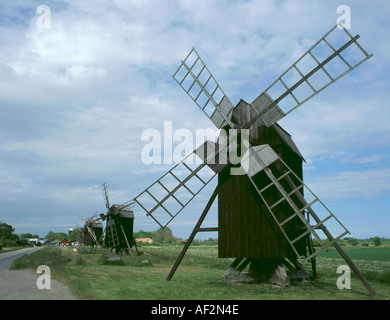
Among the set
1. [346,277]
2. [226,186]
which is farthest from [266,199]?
[346,277]

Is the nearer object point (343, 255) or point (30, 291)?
point (343, 255)

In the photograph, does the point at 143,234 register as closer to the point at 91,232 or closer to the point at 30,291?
the point at 91,232

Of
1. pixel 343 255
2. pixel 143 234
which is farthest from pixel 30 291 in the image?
pixel 143 234

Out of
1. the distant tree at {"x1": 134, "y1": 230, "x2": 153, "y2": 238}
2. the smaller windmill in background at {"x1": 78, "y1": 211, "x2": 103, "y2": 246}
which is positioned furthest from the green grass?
the distant tree at {"x1": 134, "y1": 230, "x2": 153, "y2": 238}

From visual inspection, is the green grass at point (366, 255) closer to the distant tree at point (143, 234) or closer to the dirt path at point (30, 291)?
the dirt path at point (30, 291)

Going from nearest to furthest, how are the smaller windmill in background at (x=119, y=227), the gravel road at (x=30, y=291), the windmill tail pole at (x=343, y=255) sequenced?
the gravel road at (x=30, y=291) < the windmill tail pole at (x=343, y=255) < the smaller windmill in background at (x=119, y=227)

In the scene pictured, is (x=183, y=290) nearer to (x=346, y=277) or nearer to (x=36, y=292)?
(x=36, y=292)

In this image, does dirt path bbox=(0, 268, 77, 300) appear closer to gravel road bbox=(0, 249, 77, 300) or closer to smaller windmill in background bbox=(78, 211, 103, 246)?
gravel road bbox=(0, 249, 77, 300)

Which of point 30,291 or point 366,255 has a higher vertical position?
point 30,291

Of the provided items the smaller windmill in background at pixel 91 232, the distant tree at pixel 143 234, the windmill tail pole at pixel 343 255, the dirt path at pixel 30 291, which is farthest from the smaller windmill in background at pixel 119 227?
the distant tree at pixel 143 234

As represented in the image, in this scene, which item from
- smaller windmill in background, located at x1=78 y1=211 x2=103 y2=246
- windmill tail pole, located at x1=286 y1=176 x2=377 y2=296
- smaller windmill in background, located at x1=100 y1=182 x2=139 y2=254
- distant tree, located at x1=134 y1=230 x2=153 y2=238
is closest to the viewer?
windmill tail pole, located at x1=286 y1=176 x2=377 y2=296
